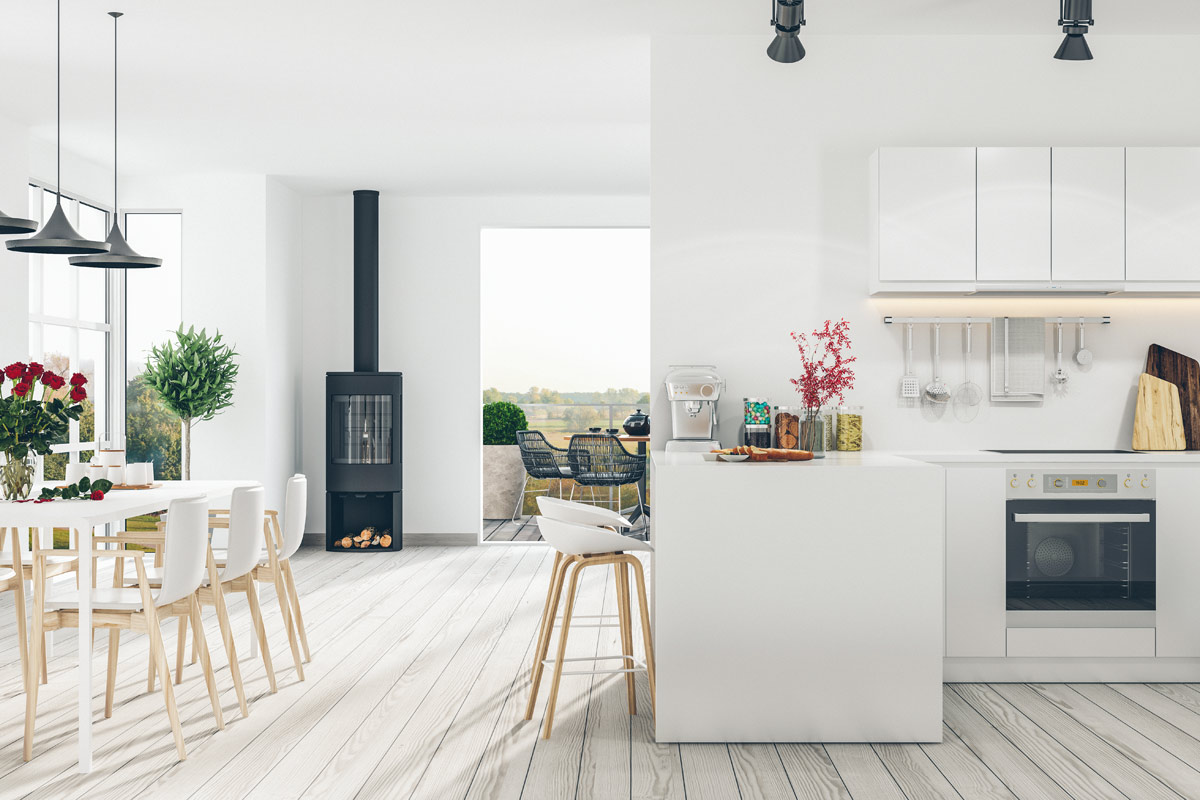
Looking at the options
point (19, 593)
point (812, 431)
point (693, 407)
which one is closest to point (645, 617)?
point (693, 407)

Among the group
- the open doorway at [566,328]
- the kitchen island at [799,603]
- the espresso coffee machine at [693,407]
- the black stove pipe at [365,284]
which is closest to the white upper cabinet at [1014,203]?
the espresso coffee machine at [693,407]

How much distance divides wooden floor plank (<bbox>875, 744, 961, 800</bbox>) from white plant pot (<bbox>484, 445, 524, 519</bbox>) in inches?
245

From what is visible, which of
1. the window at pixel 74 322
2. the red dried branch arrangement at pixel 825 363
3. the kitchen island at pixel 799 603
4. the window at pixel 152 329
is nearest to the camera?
the kitchen island at pixel 799 603

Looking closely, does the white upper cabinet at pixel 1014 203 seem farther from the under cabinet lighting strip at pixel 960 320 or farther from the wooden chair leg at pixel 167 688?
the wooden chair leg at pixel 167 688

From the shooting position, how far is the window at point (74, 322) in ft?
20.0

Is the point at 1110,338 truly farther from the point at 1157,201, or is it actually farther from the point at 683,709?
the point at 683,709

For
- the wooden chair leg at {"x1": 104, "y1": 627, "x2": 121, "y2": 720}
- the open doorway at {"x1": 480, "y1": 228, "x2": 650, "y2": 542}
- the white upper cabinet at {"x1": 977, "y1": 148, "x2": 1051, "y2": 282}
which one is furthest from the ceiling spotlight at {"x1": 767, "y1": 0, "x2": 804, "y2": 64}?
the open doorway at {"x1": 480, "y1": 228, "x2": 650, "y2": 542}

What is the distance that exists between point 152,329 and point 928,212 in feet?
18.8

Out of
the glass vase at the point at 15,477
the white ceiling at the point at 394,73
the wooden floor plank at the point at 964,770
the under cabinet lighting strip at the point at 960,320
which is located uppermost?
the white ceiling at the point at 394,73

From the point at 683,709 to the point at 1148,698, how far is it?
1.88 metres

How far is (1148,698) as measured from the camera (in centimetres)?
362

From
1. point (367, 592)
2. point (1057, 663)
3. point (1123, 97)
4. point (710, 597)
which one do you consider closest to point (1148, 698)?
point (1057, 663)

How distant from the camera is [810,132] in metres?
4.18

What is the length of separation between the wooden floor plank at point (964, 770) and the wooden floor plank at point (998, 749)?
2 centimetres
